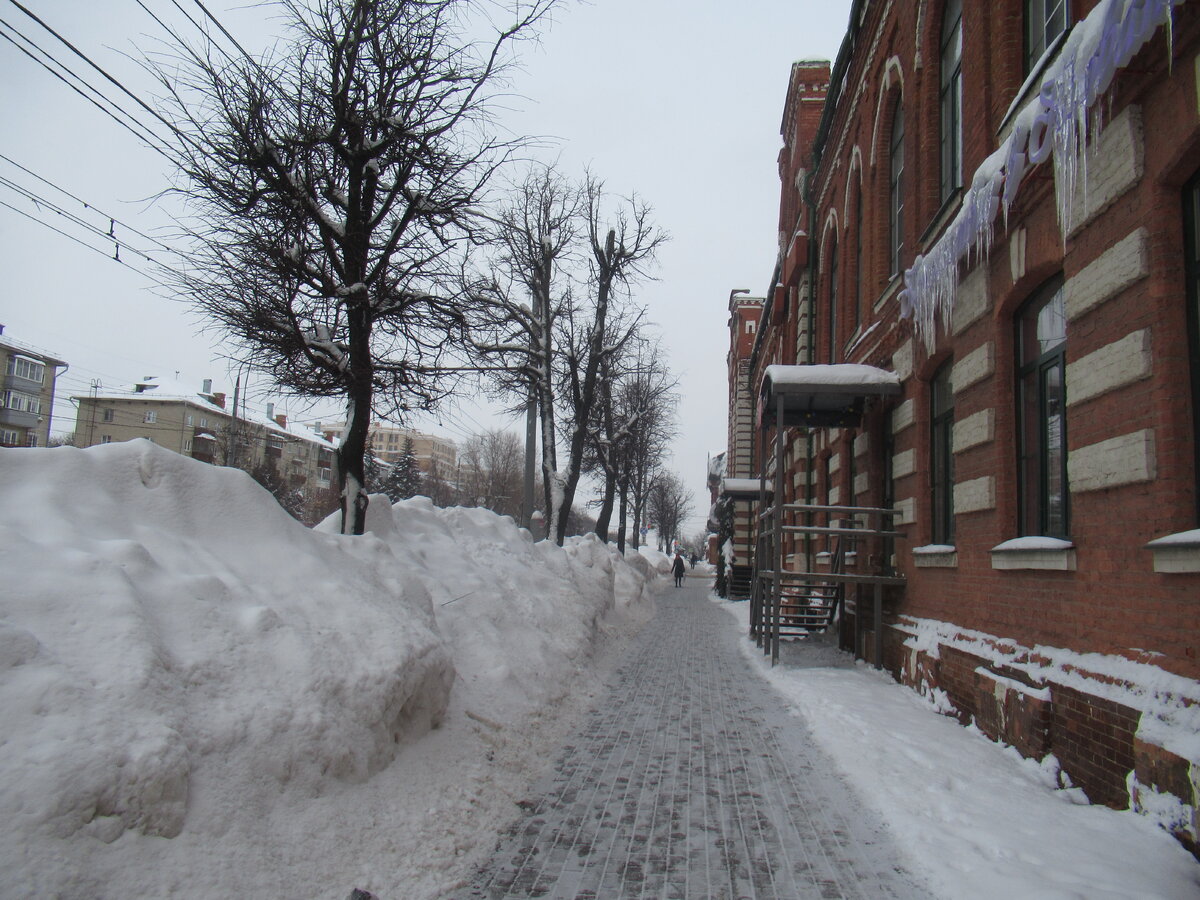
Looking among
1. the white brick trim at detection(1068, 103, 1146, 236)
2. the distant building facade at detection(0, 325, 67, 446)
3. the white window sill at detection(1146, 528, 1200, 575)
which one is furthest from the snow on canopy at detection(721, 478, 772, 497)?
the distant building facade at detection(0, 325, 67, 446)

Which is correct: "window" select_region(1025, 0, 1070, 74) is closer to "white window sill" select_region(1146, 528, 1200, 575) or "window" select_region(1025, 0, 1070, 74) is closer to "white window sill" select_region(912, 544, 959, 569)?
"white window sill" select_region(1146, 528, 1200, 575)

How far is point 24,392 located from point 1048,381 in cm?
5818

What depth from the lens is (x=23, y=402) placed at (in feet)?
166

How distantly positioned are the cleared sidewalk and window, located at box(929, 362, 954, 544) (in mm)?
2773

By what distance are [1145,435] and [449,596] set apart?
220 inches

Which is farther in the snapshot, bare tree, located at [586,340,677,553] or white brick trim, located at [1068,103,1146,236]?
bare tree, located at [586,340,677,553]

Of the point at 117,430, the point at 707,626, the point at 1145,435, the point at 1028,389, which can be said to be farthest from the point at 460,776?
the point at 117,430

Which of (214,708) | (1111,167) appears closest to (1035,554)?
(1111,167)

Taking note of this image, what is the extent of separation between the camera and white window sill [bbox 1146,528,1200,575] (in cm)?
397

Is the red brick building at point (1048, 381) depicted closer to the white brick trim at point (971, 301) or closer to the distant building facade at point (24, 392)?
the white brick trim at point (971, 301)

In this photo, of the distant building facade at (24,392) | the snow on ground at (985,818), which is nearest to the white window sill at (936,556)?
the snow on ground at (985,818)

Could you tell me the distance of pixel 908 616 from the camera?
9180mm

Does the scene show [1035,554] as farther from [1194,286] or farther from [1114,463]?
[1194,286]

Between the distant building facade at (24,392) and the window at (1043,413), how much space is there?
176 ft
